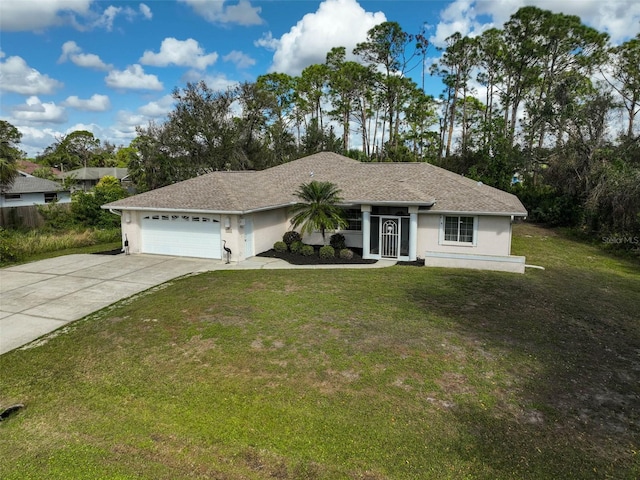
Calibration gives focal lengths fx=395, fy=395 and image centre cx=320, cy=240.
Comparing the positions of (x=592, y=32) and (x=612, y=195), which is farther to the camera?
(x=592, y=32)

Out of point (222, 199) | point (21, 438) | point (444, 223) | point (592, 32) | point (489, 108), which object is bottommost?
point (21, 438)

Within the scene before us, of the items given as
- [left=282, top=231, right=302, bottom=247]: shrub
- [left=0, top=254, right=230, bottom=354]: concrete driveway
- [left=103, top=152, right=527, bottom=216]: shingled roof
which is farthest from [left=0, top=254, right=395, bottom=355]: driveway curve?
[left=103, top=152, right=527, bottom=216]: shingled roof

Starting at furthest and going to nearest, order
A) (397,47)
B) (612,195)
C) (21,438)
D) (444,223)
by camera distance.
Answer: (397,47), (612,195), (444,223), (21,438)

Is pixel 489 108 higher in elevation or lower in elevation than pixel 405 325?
higher

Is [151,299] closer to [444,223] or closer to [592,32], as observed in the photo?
[444,223]

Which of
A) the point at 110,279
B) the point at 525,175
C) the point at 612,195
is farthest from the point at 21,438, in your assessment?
the point at 525,175

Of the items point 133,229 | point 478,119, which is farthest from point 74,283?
point 478,119
